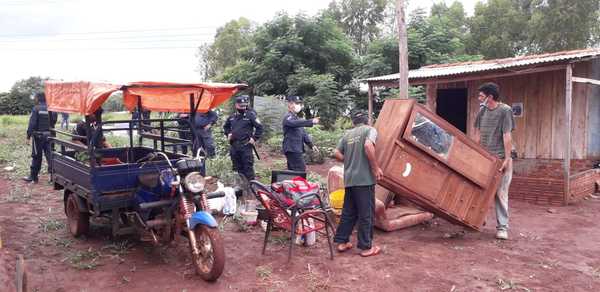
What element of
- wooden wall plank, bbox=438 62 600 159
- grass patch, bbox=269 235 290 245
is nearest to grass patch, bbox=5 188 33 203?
grass patch, bbox=269 235 290 245

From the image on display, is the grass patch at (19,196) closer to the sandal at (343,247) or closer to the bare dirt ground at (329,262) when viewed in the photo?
the bare dirt ground at (329,262)

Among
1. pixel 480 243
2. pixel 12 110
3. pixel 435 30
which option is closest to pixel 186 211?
pixel 480 243

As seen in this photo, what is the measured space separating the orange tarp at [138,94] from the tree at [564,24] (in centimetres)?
2310

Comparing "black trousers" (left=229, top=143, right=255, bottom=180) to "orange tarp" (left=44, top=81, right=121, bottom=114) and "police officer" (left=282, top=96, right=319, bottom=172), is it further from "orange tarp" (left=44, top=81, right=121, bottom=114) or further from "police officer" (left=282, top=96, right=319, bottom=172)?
"orange tarp" (left=44, top=81, right=121, bottom=114)

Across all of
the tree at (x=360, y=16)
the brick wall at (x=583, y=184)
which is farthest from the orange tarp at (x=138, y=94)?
the tree at (x=360, y=16)

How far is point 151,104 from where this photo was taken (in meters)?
6.59

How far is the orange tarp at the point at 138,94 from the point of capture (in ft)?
15.8

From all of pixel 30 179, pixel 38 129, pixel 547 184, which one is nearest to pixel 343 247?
pixel 547 184

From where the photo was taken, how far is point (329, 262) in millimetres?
5102

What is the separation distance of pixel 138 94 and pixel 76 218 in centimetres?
206

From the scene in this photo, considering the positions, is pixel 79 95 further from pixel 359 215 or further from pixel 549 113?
pixel 549 113

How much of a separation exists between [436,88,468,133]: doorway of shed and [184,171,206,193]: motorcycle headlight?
8.81m

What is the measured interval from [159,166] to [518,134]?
7.94m

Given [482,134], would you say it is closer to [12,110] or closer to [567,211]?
[567,211]
